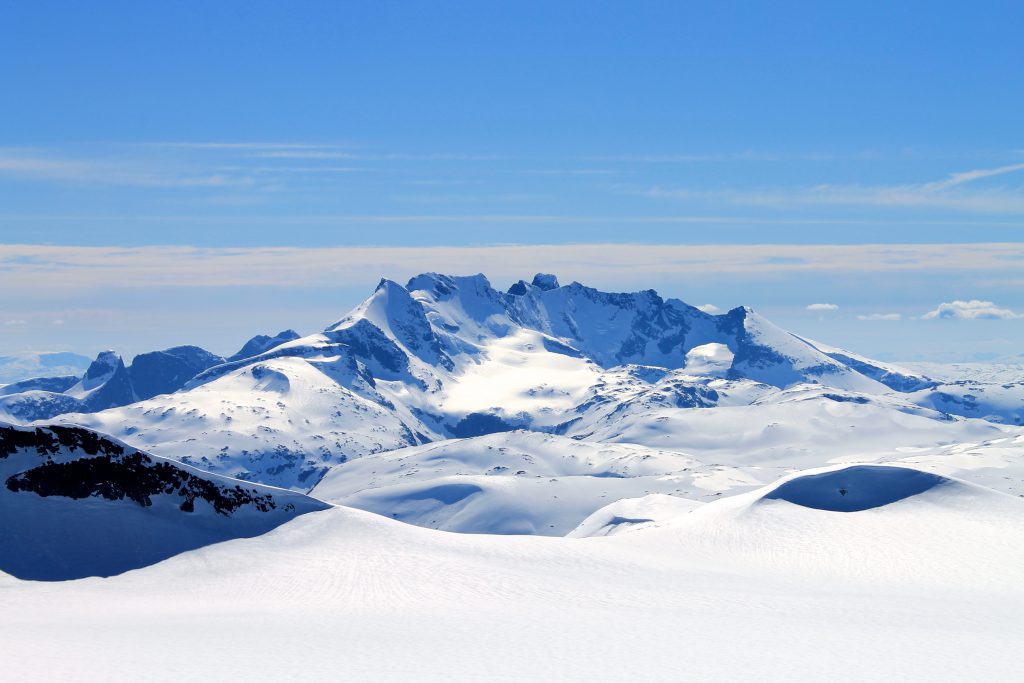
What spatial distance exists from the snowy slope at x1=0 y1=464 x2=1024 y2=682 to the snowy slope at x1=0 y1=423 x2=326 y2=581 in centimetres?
279

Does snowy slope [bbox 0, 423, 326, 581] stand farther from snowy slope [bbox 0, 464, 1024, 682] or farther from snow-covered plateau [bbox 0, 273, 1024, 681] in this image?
snowy slope [bbox 0, 464, 1024, 682]

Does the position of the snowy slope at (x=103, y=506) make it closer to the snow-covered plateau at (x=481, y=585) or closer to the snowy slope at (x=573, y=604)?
the snow-covered plateau at (x=481, y=585)

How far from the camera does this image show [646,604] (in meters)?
58.7

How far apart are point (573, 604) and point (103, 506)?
113 feet

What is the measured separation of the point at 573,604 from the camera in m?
58.1

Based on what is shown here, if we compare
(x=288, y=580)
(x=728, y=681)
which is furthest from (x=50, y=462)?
(x=728, y=681)

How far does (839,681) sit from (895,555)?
45121mm

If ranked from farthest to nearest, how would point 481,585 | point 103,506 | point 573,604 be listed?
1. point 103,506
2. point 481,585
3. point 573,604

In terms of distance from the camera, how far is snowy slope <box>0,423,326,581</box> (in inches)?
2638

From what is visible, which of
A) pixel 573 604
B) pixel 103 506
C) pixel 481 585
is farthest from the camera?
pixel 103 506

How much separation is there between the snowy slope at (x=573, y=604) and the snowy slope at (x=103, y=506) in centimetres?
279

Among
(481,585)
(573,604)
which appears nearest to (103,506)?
(481,585)

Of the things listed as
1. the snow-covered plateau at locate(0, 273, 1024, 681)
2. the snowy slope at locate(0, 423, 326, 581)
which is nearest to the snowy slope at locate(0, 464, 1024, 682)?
the snow-covered plateau at locate(0, 273, 1024, 681)

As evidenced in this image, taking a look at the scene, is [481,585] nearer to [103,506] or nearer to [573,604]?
[573,604]
